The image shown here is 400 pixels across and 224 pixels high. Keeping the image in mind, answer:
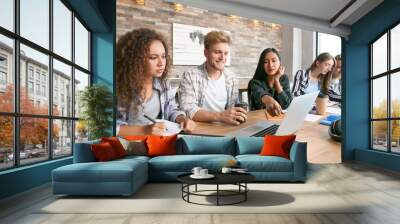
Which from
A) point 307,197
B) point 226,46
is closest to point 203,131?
point 226,46

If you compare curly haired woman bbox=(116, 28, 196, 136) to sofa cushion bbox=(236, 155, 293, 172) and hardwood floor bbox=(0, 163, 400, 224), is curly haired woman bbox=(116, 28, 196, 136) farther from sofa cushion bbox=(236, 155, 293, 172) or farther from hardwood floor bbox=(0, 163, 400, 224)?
hardwood floor bbox=(0, 163, 400, 224)

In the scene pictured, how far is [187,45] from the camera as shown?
9.20 meters

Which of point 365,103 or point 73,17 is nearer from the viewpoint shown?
point 73,17

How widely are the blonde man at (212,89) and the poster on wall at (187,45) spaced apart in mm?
154

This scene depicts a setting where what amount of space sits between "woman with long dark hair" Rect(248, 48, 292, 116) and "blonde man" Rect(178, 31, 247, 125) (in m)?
0.46

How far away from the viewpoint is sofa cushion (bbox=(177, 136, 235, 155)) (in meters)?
6.88

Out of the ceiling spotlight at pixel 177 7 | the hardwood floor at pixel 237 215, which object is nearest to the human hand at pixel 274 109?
the ceiling spotlight at pixel 177 7

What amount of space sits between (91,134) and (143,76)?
1955 mm

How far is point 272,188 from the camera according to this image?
18.2ft

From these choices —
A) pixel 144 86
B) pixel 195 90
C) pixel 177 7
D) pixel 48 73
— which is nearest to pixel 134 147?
pixel 48 73

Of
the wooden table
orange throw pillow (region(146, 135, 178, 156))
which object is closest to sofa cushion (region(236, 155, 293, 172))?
orange throw pillow (region(146, 135, 178, 156))

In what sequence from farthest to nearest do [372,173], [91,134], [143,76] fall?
[143,76] < [91,134] < [372,173]

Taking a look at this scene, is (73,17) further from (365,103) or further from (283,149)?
(365,103)

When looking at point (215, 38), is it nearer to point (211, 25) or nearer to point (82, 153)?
point (211, 25)
